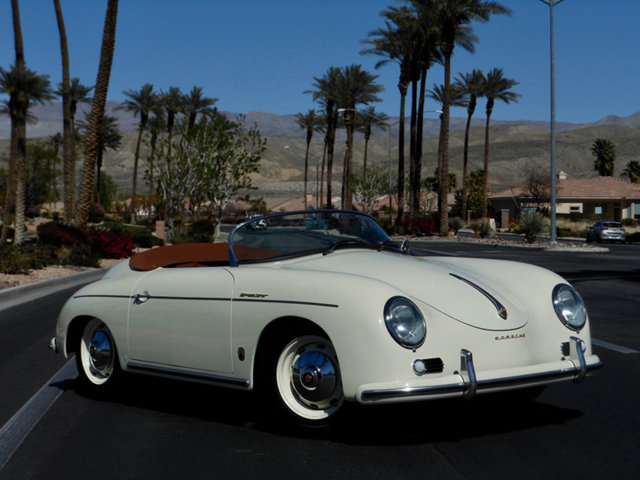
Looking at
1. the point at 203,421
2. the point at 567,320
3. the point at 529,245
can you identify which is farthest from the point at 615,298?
the point at 529,245

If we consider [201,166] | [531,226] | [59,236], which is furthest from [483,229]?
[59,236]

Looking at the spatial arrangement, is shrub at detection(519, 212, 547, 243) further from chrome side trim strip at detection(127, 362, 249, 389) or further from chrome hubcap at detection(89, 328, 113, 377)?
chrome side trim strip at detection(127, 362, 249, 389)

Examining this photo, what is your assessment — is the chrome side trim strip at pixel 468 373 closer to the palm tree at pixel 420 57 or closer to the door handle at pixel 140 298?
the door handle at pixel 140 298

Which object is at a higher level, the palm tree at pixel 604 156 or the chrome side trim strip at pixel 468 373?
the palm tree at pixel 604 156

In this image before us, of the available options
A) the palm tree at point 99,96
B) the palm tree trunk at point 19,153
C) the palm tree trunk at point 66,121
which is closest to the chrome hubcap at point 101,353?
the palm tree at point 99,96

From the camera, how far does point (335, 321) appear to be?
4688 mm

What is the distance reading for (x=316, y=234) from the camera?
5.96 metres

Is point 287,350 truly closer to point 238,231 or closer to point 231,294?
point 231,294

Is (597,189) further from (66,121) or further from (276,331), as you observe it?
(276,331)

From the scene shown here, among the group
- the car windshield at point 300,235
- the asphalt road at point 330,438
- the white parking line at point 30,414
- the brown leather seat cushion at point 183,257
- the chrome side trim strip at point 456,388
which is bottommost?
the white parking line at point 30,414

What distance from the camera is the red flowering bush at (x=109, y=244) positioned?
27.5 metres

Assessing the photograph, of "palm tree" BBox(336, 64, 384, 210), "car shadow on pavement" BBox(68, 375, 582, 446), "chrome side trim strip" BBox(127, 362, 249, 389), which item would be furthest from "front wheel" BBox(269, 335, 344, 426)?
"palm tree" BBox(336, 64, 384, 210)

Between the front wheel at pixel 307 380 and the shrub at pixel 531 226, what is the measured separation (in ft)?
127

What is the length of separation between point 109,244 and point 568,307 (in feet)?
79.7
